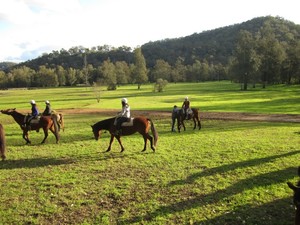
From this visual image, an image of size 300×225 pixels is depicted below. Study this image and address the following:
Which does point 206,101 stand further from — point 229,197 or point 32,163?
point 229,197

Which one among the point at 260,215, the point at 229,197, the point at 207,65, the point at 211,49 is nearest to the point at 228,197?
the point at 229,197

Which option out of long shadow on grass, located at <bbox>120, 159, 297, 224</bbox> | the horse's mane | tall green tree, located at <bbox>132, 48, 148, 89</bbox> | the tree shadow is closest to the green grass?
the horse's mane

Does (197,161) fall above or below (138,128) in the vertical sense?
below

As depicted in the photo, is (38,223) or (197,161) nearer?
(38,223)

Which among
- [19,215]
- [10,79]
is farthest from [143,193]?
[10,79]

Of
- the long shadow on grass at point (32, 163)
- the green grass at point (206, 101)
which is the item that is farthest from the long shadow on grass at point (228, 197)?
the green grass at point (206, 101)

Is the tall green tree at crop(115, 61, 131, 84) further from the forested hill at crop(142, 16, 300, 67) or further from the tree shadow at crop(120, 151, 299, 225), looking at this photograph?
the tree shadow at crop(120, 151, 299, 225)

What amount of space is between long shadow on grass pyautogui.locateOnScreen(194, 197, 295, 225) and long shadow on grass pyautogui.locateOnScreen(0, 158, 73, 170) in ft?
26.5

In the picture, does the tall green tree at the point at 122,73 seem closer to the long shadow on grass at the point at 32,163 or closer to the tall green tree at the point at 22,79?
the tall green tree at the point at 22,79

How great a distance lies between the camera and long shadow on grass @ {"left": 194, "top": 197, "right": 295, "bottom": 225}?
827cm

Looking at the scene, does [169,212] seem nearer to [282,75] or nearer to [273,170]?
[273,170]

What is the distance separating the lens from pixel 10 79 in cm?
14100

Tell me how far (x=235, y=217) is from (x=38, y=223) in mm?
5636

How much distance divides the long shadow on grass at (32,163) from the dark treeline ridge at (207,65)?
6412 cm
